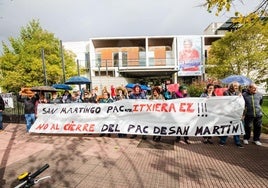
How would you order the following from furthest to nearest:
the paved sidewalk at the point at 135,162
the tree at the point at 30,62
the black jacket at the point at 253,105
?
the tree at the point at 30,62 < the black jacket at the point at 253,105 < the paved sidewalk at the point at 135,162

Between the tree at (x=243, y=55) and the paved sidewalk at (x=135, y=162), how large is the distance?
15.1m

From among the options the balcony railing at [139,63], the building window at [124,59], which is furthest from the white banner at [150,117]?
the building window at [124,59]

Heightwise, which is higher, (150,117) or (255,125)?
(150,117)

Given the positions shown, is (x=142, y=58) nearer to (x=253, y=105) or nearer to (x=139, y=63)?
(x=139, y=63)

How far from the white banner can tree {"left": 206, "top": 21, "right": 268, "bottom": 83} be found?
15833 mm

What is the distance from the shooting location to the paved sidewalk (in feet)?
14.5

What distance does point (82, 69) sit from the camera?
30359mm

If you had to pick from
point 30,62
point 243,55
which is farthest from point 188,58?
point 30,62

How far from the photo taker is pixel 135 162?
552cm

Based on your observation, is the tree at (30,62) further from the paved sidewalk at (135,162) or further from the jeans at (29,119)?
the paved sidewalk at (135,162)

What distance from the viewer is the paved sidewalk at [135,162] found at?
4434 millimetres

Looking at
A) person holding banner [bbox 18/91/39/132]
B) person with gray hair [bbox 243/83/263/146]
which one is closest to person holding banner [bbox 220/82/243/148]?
person with gray hair [bbox 243/83/263/146]

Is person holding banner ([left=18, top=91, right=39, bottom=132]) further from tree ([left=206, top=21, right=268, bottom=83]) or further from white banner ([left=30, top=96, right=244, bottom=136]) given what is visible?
tree ([left=206, top=21, right=268, bottom=83])

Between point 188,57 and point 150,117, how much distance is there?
25.8 metres
